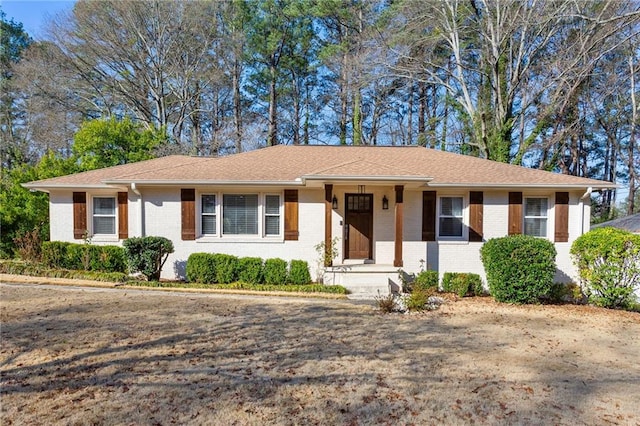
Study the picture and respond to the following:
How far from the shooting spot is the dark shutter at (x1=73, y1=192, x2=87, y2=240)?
10.3m

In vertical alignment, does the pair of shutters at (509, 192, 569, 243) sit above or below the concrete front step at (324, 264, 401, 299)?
above

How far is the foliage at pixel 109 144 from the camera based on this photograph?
15062mm

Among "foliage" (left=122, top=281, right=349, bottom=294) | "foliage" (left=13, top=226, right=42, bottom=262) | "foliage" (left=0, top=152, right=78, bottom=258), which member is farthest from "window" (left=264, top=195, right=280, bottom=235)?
"foliage" (left=0, top=152, right=78, bottom=258)

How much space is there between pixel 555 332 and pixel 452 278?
134 inches

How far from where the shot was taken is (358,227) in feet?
33.4

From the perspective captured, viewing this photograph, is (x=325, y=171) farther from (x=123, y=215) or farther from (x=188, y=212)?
(x=123, y=215)

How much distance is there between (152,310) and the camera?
634 centimetres

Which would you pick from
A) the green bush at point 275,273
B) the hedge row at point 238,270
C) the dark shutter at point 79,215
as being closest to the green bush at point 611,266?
the hedge row at point 238,270

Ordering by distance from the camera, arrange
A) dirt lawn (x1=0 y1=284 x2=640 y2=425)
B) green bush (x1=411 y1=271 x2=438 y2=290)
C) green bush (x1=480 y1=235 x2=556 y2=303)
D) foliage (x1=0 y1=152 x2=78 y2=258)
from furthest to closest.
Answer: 1. foliage (x1=0 y1=152 x2=78 y2=258)
2. green bush (x1=411 y1=271 x2=438 y2=290)
3. green bush (x1=480 y1=235 x2=556 y2=303)
4. dirt lawn (x1=0 y1=284 x2=640 y2=425)

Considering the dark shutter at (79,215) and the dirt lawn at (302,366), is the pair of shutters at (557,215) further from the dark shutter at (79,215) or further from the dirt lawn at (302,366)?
the dark shutter at (79,215)

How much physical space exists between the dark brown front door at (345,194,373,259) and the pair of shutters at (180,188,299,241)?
63.2 inches

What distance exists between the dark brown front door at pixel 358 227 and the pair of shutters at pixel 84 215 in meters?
6.73

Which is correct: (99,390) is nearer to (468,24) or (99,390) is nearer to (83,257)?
(83,257)

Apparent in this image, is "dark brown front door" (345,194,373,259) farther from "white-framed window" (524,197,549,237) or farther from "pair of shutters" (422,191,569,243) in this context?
"white-framed window" (524,197,549,237)
